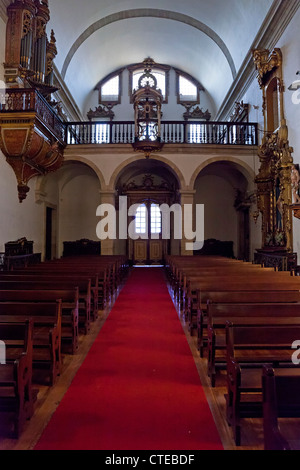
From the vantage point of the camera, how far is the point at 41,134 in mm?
8766

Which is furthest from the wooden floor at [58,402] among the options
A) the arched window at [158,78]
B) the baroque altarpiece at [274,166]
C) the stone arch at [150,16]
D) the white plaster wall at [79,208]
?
the arched window at [158,78]

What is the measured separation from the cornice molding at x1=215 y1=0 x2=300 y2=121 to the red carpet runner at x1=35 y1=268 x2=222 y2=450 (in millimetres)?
9507

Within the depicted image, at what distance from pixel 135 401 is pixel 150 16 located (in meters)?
16.6

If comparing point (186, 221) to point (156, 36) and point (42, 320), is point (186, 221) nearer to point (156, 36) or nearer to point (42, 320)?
point (42, 320)

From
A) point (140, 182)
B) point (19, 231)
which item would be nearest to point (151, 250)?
point (140, 182)

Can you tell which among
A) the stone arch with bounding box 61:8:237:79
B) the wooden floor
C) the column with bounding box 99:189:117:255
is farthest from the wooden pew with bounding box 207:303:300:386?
the stone arch with bounding box 61:8:237:79

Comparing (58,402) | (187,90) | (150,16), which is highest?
(150,16)

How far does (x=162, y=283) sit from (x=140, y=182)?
7.51m

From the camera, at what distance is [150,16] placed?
1440 centimetres

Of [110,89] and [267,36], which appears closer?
[267,36]

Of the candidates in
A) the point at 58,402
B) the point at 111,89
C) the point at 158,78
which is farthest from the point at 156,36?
the point at 58,402

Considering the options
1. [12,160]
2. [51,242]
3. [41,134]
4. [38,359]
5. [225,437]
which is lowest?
[225,437]

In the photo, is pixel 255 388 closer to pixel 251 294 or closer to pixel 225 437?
pixel 225 437

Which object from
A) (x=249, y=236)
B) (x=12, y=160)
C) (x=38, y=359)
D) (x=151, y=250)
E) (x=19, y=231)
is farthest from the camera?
(x=151, y=250)
